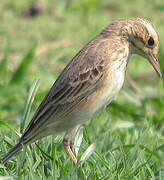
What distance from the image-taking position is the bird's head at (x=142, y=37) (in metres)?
4.88

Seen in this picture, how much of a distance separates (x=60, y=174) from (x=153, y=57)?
1434 millimetres

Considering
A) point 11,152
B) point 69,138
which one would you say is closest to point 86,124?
point 69,138

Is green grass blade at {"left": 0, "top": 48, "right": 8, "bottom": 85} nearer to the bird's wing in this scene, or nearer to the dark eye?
the bird's wing

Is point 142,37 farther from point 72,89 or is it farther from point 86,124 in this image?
point 86,124

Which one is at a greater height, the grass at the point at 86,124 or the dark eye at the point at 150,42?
the dark eye at the point at 150,42

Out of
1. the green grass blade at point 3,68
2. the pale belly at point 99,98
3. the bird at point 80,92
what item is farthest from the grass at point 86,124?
the pale belly at point 99,98

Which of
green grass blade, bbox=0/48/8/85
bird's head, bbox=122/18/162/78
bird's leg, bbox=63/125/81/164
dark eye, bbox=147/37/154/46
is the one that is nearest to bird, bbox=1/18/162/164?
bird's leg, bbox=63/125/81/164

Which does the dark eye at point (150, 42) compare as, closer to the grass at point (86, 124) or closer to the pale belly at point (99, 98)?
the pale belly at point (99, 98)

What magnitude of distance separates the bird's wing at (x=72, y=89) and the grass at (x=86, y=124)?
0.28 metres

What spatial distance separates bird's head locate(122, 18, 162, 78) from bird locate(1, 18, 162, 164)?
13 cm

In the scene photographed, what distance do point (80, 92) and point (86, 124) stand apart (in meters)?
1.53

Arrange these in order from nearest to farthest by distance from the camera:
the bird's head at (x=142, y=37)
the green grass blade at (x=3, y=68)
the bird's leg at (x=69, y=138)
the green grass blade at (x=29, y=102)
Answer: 1. the bird's leg at (x=69, y=138)
2. the bird's head at (x=142, y=37)
3. the green grass blade at (x=29, y=102)
4. the green grass blade at (x=3, y=68)

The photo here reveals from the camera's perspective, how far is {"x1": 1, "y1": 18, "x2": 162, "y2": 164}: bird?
454 cm

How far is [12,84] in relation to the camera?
7.42 meters
